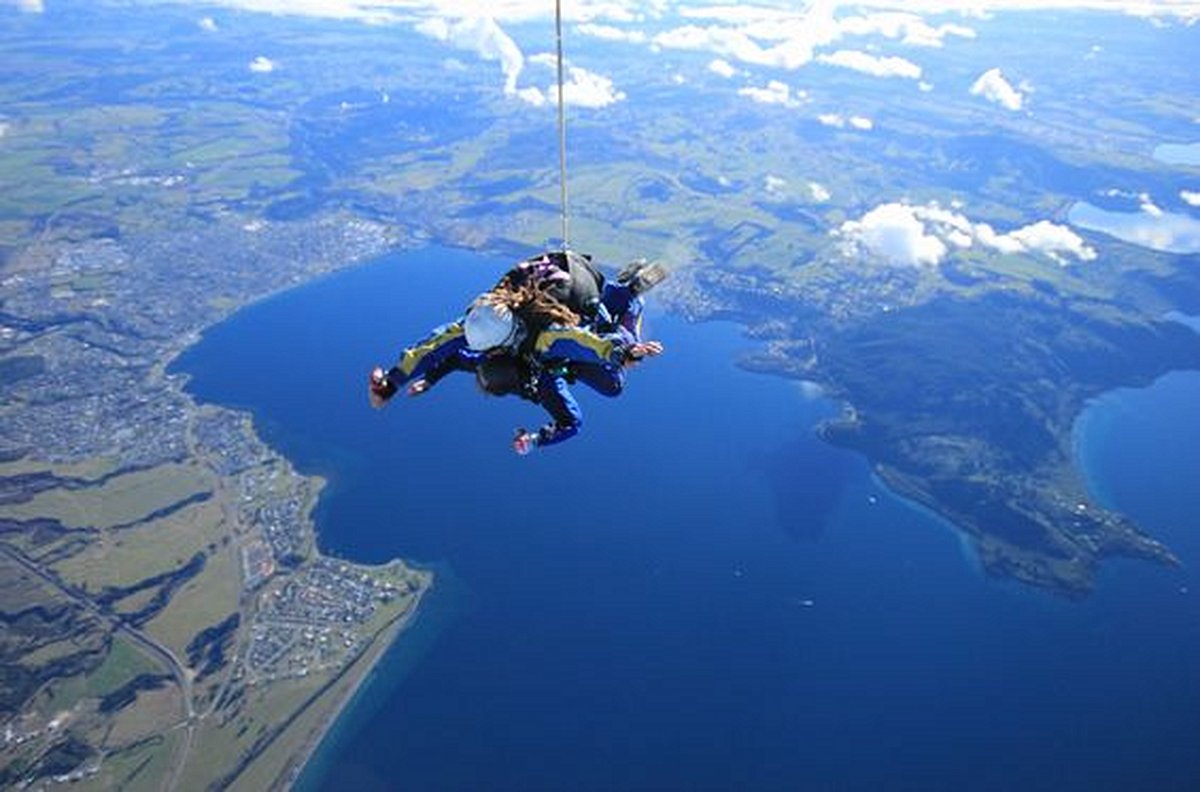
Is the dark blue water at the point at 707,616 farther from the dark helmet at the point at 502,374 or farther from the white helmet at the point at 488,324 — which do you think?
the white helmet at the point at 488,324

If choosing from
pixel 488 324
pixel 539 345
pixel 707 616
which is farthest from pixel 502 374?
pixel 707 616

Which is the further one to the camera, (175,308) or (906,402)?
(175,308)

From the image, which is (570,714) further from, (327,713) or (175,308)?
(175,308)

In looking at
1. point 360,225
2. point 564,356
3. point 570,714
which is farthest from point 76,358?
point 564,356

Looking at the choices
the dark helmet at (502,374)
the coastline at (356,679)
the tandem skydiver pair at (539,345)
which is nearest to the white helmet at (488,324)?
the tandem skydiver pair at (539,345)

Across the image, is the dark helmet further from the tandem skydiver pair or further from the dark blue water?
the dark blue water

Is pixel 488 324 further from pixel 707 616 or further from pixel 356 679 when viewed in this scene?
pixel 707 616
